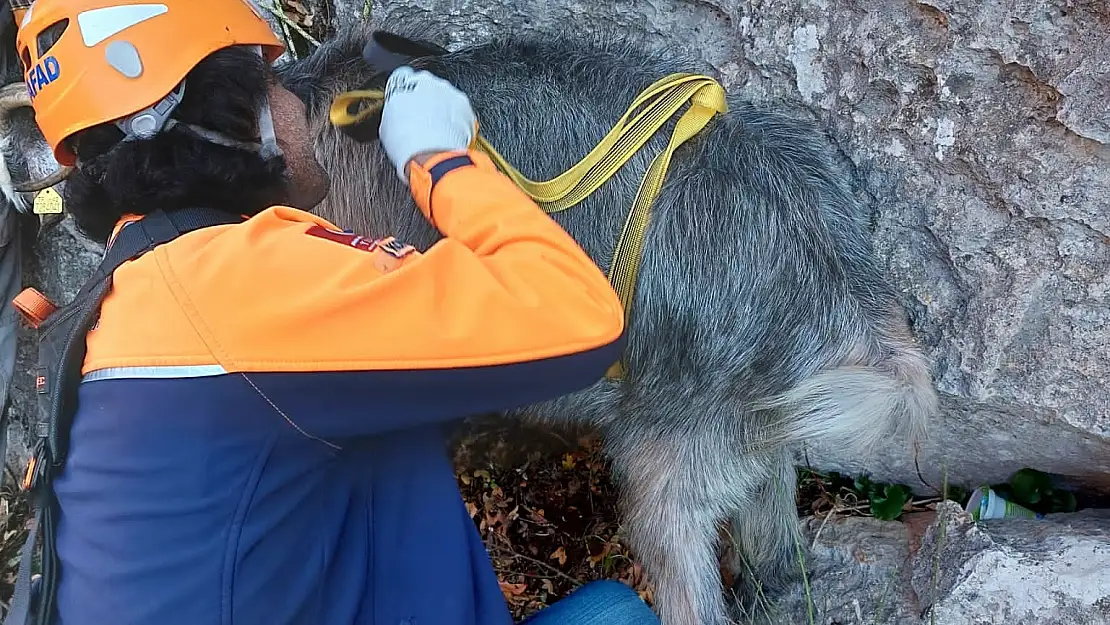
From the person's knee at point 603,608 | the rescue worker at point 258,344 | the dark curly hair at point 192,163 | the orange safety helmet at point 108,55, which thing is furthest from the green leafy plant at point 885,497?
the orange safety helmet at point 108,55

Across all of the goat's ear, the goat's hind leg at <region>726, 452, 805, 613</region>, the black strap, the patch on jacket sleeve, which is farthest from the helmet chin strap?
the goat's hind leg at <region>726, 452, 805, 613</region>

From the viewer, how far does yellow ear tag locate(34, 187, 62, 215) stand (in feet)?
8.21

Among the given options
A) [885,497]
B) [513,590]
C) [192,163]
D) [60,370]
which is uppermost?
[192,163]

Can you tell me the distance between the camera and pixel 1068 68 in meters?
1.82

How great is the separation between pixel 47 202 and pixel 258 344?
1.64m

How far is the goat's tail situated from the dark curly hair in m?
1.24

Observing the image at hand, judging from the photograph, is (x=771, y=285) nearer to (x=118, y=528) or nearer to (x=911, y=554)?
(x=911, y=554)

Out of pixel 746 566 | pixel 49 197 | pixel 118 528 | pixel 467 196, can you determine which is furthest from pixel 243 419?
pixel 746 566

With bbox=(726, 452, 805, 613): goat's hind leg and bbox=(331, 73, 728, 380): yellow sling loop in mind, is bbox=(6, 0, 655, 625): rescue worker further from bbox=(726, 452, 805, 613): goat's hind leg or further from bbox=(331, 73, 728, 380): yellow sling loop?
bbox=(726, 452, 805, 613): goat's hind leg

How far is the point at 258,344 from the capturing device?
1270 millimetres

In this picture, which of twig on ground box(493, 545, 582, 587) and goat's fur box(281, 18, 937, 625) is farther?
twig on ground box(493, 545, 582, 587)

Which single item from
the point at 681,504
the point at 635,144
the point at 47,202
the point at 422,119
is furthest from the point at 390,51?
the point at 681,504

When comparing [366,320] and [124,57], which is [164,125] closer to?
[124,57]

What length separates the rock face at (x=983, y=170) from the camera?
1874mm
